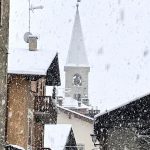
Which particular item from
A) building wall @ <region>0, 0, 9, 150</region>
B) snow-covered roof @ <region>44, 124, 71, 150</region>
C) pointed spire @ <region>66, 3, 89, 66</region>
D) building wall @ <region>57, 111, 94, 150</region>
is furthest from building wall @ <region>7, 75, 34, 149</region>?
pointed spire @ <region>66, 3, 89, 66</region>

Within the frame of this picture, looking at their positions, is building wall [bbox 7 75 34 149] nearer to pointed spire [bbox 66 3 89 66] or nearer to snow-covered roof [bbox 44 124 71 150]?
snow-covered roof [bbox 44 124 71 150]

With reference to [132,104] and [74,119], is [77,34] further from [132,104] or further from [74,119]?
[132,104]

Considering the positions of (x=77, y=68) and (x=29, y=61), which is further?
(x=77, y=68)

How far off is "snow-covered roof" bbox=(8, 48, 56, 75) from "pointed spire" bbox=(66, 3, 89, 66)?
64.6 meters

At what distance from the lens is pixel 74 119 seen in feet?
149

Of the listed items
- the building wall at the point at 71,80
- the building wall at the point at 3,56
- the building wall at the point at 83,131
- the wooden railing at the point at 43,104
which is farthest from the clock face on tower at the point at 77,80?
the building wall at the point at 3,56

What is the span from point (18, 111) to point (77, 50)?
68.8 meters

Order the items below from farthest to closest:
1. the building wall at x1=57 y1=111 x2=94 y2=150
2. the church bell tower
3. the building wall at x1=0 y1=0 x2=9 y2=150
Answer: the church bell tower, the building wall at x1=57 y1=111 x2=94 y2=150, the building wall at x1=0 y1=0 x2=9 y2=150

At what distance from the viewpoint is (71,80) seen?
286ft

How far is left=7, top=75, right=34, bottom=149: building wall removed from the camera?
2270 cm

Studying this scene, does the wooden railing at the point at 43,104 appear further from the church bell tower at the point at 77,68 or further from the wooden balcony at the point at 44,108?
the church bell tower at the point at 77,68

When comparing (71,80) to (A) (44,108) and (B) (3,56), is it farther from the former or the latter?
(B) (3,56)

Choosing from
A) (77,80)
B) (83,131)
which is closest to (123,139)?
(83,131)

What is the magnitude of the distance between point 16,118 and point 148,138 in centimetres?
684
